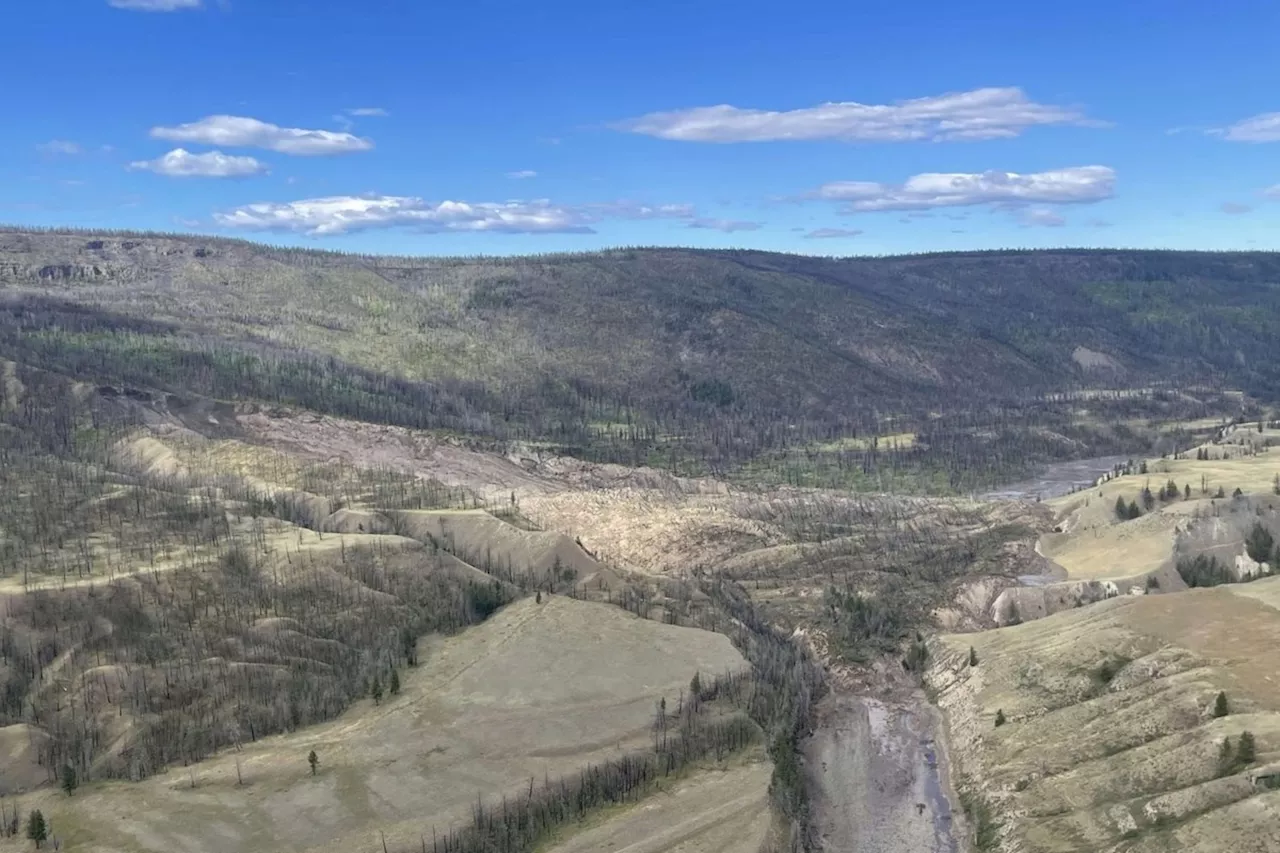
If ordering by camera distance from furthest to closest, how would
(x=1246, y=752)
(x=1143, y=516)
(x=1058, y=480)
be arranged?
(x=1058, y=480)
(x=1143, y=516)
(x=1246, y=752)

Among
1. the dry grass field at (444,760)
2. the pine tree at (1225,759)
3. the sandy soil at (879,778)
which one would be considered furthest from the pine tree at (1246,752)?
the dry grass field at (444,760)

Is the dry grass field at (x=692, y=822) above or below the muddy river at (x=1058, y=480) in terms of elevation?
below

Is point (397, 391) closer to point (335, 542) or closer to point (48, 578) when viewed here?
point (335, 542)

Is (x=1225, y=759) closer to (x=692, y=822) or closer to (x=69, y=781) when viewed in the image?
(x=692, y=822)

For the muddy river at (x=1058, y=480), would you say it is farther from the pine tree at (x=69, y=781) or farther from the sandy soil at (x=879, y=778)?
the pine tree at (x=69, y=781)

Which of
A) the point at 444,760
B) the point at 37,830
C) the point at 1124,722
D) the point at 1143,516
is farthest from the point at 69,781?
the point at 1143,516

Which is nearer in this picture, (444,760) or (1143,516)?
(444,760)

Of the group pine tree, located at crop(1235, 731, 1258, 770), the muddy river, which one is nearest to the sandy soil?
pine tree, located at crop(1235, 731, 1258, 770)
